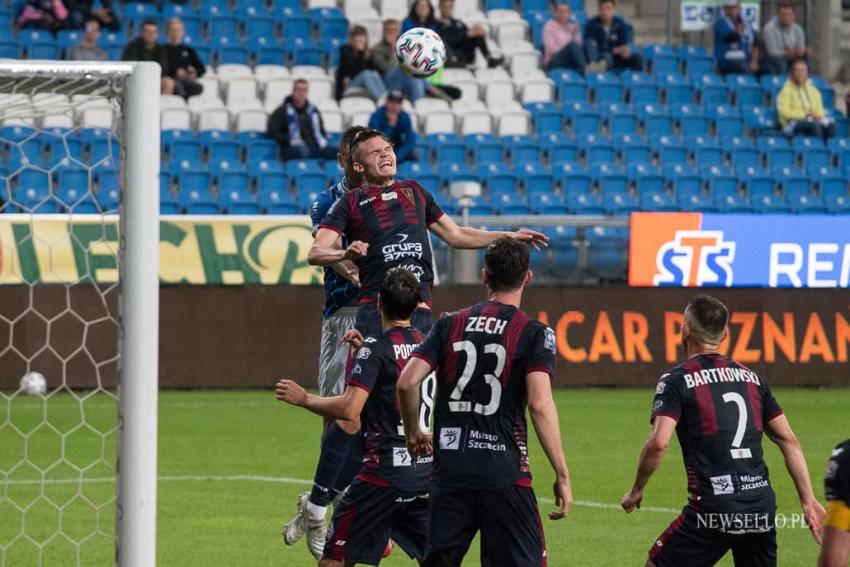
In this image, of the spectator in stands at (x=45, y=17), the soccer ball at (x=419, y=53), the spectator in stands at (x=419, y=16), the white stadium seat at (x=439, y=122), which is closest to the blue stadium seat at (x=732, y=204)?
the white stadium seat at (x=439, y=122)

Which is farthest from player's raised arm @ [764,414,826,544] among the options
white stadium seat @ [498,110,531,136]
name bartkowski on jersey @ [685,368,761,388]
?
white stadium seat @ [498,110,531,136]

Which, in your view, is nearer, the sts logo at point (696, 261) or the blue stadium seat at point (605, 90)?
the sts logo at point (696, 261)

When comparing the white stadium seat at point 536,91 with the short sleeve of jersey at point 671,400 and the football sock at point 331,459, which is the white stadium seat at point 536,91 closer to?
the football sock at point 331,459

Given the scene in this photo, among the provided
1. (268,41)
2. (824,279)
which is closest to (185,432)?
(824,279)

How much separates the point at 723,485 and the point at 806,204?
52.3ft

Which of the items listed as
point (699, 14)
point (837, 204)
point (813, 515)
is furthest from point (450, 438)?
point (699, 14)

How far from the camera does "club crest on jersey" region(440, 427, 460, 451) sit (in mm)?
5961

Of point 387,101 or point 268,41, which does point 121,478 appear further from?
point 268,41

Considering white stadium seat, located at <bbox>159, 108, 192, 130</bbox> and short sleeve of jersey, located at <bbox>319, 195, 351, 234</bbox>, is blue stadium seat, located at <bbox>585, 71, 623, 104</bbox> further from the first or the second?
short sleeve of jersey, located at <bbox>319, 195, 351, 234</bbox>

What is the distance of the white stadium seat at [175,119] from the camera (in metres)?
20.5

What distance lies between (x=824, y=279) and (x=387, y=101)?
5.58m

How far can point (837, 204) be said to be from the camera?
2139 cm

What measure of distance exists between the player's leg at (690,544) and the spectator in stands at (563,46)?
1715 centimetres

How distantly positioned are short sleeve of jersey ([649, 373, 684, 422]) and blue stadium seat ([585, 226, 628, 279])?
405 inches
